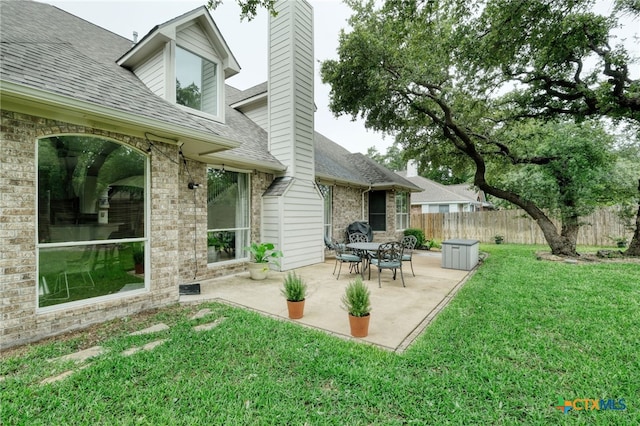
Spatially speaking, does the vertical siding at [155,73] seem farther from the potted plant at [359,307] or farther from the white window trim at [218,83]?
the potted plant at [359,307]

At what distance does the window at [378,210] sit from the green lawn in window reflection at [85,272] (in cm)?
1025

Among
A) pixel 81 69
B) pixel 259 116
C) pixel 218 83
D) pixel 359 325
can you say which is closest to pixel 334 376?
pixel 359 325

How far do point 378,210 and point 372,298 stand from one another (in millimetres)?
8184

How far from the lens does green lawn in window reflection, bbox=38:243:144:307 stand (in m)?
3.79

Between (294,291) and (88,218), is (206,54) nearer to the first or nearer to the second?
(88,218)

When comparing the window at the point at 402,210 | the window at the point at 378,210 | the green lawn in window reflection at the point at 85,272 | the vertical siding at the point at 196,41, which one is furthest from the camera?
the window at the point at 402,210

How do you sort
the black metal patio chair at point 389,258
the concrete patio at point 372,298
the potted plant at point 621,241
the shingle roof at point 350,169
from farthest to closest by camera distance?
the potted plant at point 621,241 < the shingle roof at point 350,169 < the black metal patio chair at point 389,258 < the concrete patio at point 372,298

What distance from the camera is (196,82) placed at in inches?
266

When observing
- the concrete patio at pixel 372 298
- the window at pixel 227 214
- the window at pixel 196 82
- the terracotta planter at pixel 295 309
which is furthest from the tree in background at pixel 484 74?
the terracotta planter at pixel 295 309

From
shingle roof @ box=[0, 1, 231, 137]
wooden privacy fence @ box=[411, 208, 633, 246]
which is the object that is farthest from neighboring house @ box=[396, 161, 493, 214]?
shingle roof @ box=[0, 1, 231, 137]

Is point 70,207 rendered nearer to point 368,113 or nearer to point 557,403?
point 557,403

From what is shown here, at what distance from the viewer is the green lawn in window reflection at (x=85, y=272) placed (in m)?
3.79

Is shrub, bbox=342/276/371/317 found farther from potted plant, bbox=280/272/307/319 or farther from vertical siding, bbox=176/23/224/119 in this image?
vertical siding, bbox=176/23/224/119

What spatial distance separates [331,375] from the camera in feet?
9.39
